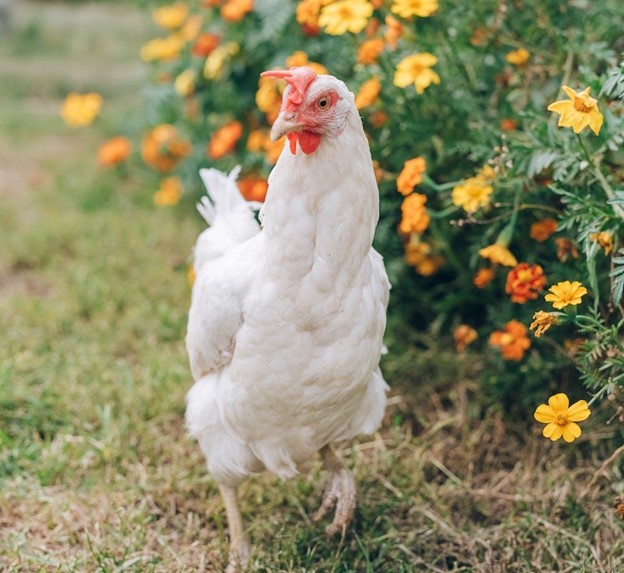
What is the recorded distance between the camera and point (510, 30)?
2.83 m

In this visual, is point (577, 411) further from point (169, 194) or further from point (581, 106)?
point (169, 194)

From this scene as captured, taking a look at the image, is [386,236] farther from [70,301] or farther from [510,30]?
[70,301]

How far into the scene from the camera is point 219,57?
3.83 meters

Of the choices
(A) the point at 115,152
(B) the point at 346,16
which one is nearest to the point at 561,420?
(B) the point at 346,16

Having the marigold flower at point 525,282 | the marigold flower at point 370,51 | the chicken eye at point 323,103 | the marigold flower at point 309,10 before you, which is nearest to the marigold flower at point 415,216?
the marigold flower at point 525,282

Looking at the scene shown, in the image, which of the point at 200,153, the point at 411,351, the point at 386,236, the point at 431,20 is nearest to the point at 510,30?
the point at 431,20

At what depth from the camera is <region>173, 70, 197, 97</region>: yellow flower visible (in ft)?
13.5

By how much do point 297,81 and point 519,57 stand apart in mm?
1184

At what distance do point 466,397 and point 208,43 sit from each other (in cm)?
198

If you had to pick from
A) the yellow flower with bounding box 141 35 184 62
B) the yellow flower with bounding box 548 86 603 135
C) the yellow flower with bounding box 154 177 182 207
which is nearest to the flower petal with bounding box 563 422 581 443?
the yellow flower with bounding box 548 86 603 135

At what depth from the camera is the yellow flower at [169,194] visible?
174 inches

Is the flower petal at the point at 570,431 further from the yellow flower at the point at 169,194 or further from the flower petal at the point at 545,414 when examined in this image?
the yellow flower at the point at 169,194

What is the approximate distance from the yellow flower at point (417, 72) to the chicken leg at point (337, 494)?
3.53ft

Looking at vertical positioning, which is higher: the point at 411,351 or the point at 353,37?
the point at 353,37
